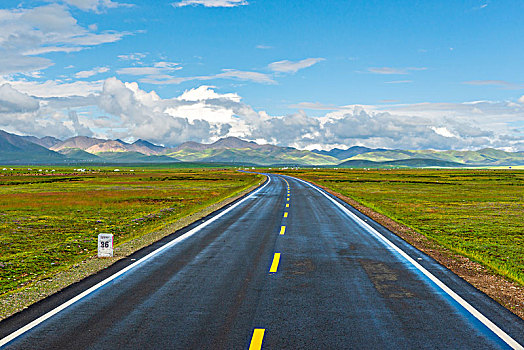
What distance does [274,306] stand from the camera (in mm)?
7418

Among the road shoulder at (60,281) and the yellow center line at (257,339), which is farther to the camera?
the road shoulder at (60,281)

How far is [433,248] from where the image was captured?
44.3 ft

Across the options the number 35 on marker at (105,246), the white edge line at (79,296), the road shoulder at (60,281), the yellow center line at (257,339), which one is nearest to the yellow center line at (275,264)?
the white edge line at (79,296)

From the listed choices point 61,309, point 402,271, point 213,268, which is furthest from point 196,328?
point 402,271

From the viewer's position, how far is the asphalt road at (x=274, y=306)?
19.6ft

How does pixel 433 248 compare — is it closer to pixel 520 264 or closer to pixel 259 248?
pixel 520 264

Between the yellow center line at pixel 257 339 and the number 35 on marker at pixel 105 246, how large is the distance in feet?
23.5

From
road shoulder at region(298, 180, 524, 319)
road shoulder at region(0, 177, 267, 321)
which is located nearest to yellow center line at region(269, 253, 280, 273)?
road shoulder at region(0, 177, 267, 321)

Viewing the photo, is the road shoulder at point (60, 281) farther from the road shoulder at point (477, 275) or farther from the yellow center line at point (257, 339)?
the road shoulder at point (477, 275)

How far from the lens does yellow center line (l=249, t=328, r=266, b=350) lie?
565cm

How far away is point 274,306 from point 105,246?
22.2 feet

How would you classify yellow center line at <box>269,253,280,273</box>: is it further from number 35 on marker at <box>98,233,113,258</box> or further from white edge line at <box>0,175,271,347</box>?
number 35 on marker at <box>98,233,113,258</box>

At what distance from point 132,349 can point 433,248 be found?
11.0 m

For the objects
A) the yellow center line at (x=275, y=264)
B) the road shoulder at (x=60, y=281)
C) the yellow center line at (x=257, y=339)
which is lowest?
the road shoulder at (x=60, y=281)
